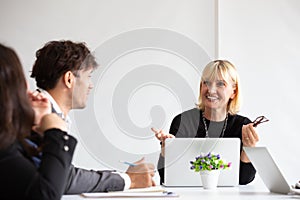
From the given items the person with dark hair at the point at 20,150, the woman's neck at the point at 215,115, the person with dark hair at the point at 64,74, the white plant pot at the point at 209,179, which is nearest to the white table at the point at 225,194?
the white plant pot at the point at 209,179

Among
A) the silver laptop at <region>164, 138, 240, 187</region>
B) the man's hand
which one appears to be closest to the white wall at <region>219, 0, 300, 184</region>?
the silver laptop at <region>164, 138, 240, 187</region>

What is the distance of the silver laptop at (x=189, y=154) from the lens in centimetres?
223

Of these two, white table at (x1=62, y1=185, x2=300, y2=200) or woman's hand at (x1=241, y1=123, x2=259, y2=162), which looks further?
woman's hand at (x1=241, y1=123, x2=259, y2=162)

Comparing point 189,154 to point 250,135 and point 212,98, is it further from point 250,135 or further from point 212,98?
point 212,98

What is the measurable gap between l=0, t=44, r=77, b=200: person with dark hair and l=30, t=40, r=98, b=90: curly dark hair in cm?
85

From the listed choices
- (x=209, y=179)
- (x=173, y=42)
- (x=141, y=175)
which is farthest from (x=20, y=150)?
(x=173, y=42)

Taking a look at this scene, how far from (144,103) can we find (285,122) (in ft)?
3.21

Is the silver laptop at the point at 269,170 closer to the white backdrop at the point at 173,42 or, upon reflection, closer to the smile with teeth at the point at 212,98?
the smile with teeth at the point at 212,98

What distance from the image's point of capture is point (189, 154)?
88.2 inches

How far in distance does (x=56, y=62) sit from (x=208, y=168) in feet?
2.51

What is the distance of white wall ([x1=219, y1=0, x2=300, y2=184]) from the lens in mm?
3719

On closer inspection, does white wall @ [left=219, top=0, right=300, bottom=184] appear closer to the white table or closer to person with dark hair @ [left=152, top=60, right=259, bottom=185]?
person with dark hair @ [left=152, top=60, right=259, bottom=185]

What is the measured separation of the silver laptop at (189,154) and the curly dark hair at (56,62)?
509 millimetres

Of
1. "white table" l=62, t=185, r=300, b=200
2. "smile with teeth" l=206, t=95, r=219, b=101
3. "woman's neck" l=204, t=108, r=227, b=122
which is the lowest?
"white table" l=62, t=185, r=300, b=200
